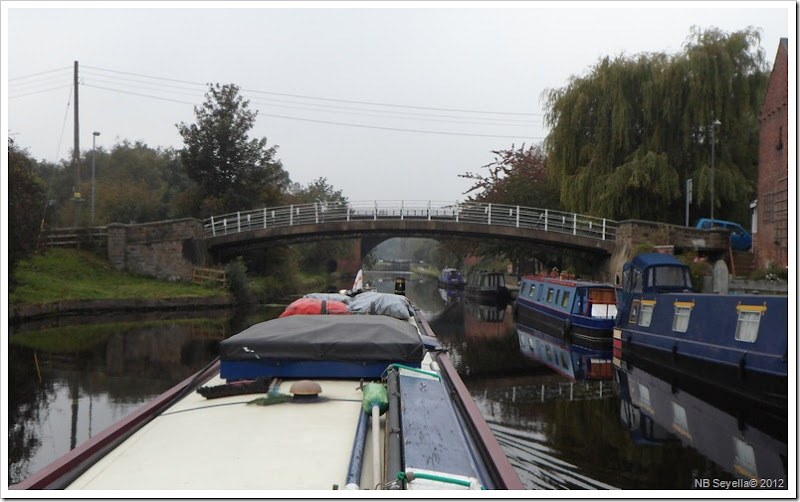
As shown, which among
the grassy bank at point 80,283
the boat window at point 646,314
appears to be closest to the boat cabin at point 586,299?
the boat window at point 646,314

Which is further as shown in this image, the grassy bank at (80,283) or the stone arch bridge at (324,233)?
the stone arch bridge at (324,233)

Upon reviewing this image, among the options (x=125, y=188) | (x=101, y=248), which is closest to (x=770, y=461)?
(x=101, y=248)

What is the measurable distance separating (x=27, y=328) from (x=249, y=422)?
1467 centimetres

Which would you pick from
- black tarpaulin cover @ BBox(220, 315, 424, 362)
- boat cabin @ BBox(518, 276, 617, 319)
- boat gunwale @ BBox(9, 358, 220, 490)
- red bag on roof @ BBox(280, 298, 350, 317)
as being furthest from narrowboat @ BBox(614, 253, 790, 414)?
boat gunwale @ BBox(9, 358, 220, 490)

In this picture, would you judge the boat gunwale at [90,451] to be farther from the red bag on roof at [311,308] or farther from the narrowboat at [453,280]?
the narrowboat at [453,280]

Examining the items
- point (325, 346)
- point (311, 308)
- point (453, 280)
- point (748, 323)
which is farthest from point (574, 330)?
point (453, 280)

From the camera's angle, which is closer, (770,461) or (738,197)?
(770,461)

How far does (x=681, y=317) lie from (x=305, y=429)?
386 inches

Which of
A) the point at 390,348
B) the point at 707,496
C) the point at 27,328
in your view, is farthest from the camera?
the point at 27,328

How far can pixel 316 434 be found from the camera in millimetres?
3871

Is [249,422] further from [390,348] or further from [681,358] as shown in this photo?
[681,358]

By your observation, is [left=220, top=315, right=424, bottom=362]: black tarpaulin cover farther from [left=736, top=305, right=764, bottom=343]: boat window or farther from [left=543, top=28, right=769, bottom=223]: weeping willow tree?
[left=543, top=28, right=769, bottom=223]: weeping willow tree

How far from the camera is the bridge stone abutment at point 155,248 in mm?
26438

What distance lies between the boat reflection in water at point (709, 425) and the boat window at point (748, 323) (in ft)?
2.96
